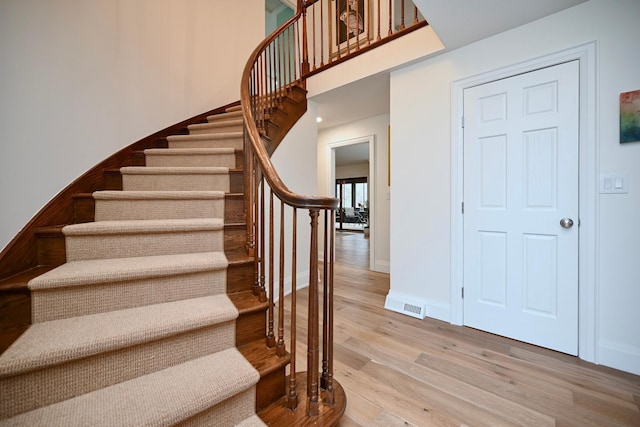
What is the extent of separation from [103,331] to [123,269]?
29 centimetres

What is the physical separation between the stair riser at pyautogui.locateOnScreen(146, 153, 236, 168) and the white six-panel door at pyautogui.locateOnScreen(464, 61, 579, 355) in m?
2.01

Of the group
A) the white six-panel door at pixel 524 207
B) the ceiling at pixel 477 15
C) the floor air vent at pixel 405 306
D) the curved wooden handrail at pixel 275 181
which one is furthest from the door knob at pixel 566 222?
the curved wooden handrail at pixel 275 181

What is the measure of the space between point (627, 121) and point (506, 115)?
2.08ft

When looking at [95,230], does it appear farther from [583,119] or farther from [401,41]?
[583,119]

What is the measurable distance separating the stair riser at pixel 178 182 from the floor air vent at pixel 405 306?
6.04 ft

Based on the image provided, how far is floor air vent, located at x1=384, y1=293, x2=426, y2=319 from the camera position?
2344mm

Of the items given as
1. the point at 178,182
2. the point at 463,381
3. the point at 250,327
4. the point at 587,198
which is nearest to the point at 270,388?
the point at 250,327

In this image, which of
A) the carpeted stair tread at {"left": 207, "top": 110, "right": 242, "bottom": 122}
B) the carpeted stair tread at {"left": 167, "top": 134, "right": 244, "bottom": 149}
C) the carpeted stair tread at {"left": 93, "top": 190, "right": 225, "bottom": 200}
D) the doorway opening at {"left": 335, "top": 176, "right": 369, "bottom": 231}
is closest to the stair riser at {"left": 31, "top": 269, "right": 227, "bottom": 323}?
the carpeted stair tread at {"left": 93, "top": 190, "right": 225, "bottom": 200}

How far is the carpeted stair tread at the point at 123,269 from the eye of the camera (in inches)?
42.5

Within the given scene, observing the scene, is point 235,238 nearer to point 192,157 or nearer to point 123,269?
point 123,269

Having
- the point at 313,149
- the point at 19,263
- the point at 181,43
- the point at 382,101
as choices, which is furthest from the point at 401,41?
the point at 19,263

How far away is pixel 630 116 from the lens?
155 cm

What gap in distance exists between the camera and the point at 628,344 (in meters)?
1.57

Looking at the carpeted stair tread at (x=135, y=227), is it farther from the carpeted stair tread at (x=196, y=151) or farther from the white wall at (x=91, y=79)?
the carpeted stair tread at (x=196, y=151)
